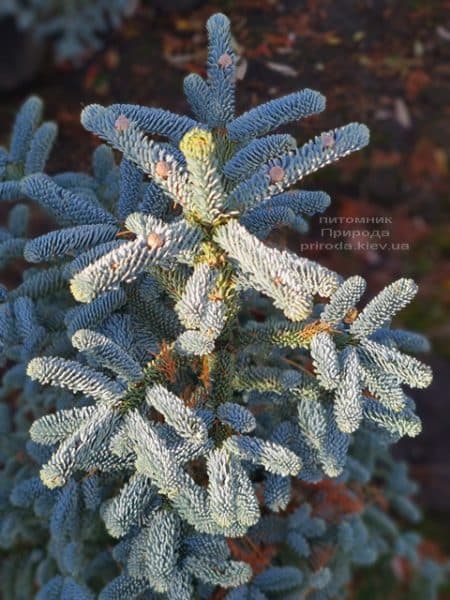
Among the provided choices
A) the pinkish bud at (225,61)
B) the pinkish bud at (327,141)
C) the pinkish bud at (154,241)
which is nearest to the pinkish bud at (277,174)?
the pinkish bud at (327,141)

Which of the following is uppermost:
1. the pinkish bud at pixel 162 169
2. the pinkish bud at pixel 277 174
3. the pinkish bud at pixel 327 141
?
the pinkish bud at pixel 327 141

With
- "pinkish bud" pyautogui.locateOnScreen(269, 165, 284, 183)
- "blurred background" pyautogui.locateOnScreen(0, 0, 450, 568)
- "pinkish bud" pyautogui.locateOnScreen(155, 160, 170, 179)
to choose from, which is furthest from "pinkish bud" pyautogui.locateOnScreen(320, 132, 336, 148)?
"blurred background" pyautogui.locateOnScreen(0, 0, 450, 568)

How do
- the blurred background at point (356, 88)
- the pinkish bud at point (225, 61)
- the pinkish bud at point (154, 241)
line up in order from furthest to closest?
the blurred background at point (356, 88)
the pinkish bud at point (225, 61)
the pinkish bud at point (154, 241)

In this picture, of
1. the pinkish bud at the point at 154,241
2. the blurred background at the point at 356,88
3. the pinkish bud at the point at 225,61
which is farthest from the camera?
the blurred background at the point at 356,88

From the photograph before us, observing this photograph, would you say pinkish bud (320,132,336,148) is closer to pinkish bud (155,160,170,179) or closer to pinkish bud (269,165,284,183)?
pinkish bud (269,165,284,183)

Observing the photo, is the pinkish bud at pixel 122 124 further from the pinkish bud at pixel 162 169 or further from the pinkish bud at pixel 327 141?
the pinkish bud at pixel 327 141

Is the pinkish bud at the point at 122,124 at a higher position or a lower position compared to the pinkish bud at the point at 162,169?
higher

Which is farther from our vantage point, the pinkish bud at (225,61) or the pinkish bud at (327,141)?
the pinkish bud at (225,61)

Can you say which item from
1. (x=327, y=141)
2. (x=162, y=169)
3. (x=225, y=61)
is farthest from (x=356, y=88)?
(x=162, y=169)
